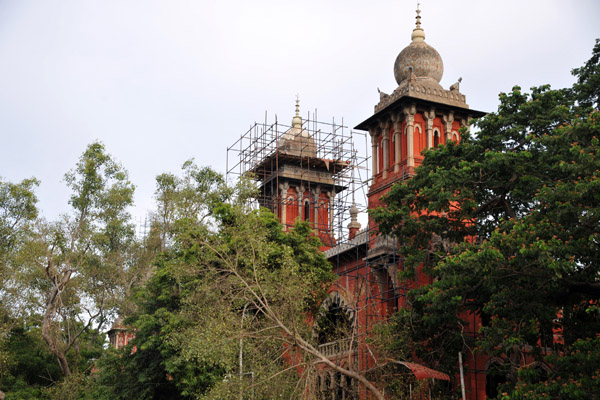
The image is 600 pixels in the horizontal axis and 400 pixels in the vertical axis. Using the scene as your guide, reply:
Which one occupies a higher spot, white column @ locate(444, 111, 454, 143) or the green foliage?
white column @ locate(444, 111, 454, 143)

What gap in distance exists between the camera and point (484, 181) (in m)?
19.2

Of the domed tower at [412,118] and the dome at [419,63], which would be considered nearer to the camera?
the domed tower at [412,118]

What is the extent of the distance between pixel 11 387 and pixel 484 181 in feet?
86.5

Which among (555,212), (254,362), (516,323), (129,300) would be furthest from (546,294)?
(129,300)

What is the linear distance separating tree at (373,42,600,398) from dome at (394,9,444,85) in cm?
843

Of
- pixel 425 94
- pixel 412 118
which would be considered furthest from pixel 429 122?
pixel 425 94

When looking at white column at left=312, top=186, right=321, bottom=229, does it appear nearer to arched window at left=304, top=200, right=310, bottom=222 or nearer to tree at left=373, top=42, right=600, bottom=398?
arched window at left=304, top=200, right=310, bottom=222

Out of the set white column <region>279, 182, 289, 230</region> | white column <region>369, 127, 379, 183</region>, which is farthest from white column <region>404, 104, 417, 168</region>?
white column <region>279, 182, 289, 230</region>

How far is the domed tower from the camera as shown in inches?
1088

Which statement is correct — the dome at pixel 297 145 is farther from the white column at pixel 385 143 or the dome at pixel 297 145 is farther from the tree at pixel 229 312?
the white column at pixel 385 143

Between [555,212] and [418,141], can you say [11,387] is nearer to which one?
[418,141]

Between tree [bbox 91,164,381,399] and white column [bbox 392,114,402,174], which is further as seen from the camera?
white column [bbox 392,114,402,174]

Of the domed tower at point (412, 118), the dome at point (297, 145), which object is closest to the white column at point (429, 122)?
the domed tower at point (412, 118)

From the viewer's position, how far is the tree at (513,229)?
623 inches
